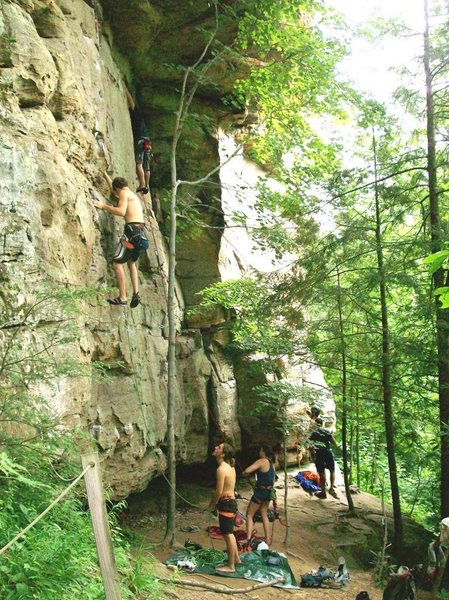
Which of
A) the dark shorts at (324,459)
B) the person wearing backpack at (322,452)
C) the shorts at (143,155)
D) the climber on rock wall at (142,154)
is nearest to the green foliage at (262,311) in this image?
the person wearing backpack at (322,452)

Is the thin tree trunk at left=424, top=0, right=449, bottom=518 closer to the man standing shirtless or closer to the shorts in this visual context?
the man standing shirtless

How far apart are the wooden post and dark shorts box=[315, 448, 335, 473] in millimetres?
10402

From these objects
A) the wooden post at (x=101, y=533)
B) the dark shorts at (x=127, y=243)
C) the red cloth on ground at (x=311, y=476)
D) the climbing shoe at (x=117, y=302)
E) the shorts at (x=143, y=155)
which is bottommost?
the red cloth on ground at (x=311, y=476)

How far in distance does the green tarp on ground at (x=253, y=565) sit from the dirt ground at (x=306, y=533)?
178mm

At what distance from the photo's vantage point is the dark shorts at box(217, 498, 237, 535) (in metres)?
7.41

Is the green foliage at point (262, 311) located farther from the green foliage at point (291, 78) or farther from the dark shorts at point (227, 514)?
the dark shorts at point (227, 514)

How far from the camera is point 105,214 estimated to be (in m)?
8.22

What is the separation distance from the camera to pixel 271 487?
9.15 m

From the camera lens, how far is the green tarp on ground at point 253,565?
7.55m

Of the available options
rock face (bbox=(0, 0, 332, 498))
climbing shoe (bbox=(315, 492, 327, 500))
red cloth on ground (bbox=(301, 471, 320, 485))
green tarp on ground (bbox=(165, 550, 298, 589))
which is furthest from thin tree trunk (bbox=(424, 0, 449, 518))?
rock face (bbox=(0, 0, 332, 498))

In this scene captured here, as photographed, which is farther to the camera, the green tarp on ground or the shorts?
the shorts

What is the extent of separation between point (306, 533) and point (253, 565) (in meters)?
3.48

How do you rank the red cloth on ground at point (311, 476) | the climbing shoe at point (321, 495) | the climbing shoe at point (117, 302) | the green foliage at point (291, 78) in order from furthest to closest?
the red cloth on ground at point (311, 476)
the climbing shoe at point (321, 495)
the green foliage at point (291, 78)
the climbing shoe at point (117, 302)

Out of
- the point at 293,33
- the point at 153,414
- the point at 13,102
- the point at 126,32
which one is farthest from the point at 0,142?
the point at 293,33
